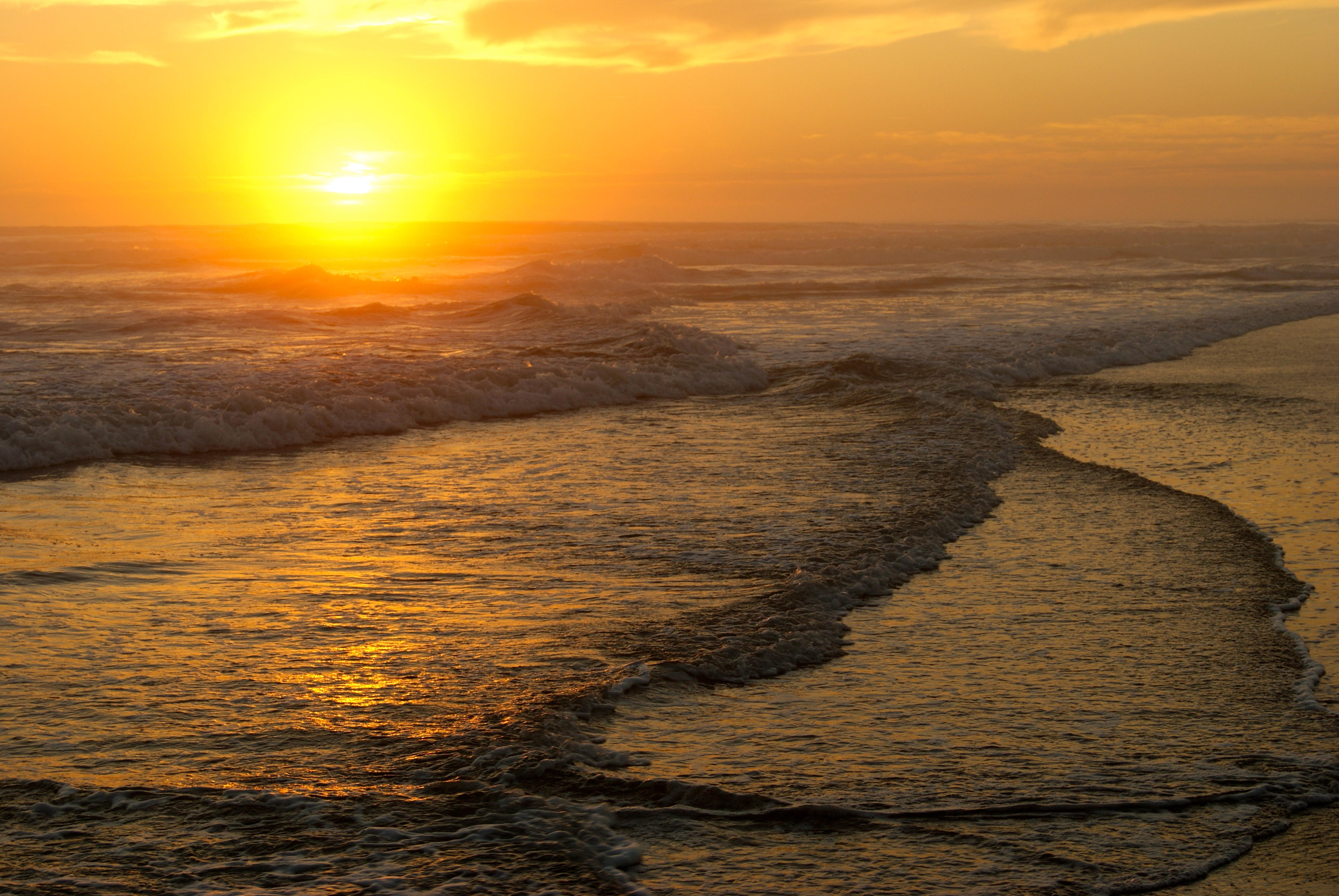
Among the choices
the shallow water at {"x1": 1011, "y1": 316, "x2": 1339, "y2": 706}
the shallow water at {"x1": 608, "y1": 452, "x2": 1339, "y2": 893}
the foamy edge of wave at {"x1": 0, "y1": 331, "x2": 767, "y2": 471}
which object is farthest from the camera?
the foamy edge of wave at {"x1": 0, "y1": 331, "x2": 767, "y2": 471}

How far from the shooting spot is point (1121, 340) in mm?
18125

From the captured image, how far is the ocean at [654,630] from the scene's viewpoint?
130 inches

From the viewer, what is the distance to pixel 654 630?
5.10 metres

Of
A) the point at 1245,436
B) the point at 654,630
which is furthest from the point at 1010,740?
the point at 1245,436

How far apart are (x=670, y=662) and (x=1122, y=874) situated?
199cm

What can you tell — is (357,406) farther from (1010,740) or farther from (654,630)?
(1010,740)

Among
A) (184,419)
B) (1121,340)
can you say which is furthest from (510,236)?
(184,419)

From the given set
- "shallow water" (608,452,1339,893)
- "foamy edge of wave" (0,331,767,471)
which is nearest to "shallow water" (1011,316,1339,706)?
"shallow water" (608,452,1339,893)

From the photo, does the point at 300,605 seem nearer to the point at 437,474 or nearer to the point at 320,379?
the point at 437,474

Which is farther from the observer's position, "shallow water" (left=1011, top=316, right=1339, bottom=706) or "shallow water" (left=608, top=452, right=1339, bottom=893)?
"shallow water" (left=1011, top=316, right=1339, bottom=706)

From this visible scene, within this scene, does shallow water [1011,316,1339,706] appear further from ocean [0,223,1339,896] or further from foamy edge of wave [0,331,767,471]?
foamy edge of wave [0,331,767,471]

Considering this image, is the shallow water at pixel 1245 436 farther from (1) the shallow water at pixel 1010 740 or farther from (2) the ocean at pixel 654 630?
(1) the shallow water at pixel 1010 740

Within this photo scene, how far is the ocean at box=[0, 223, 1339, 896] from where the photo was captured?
331 centimetres

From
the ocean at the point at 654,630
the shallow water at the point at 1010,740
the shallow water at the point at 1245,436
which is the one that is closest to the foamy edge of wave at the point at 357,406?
the ocean at the point at 654,630
